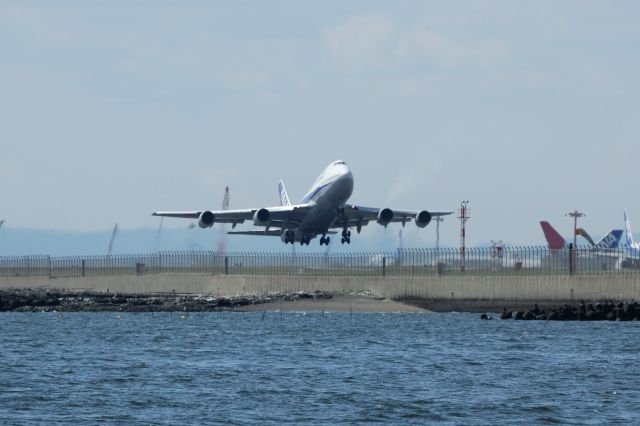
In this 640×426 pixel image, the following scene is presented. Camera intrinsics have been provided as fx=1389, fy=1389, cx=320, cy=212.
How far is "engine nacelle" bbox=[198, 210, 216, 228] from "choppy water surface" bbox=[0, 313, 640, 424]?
2546 centimetres

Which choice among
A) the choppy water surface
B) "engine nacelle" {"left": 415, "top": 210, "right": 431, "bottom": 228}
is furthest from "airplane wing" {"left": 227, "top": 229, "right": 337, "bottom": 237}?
the choppy water surface

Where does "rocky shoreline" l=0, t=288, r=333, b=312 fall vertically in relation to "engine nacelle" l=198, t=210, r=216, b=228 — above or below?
below

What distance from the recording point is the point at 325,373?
45.7m

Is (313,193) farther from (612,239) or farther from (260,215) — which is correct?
(612,239)

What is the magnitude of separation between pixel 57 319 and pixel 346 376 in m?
37.3

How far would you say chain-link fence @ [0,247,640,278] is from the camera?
78500mm

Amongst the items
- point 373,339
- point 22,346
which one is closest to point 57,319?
point 22,346

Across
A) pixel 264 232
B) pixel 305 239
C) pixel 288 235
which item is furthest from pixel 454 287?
pixel 264 232

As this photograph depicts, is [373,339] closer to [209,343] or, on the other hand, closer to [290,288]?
[209,343]

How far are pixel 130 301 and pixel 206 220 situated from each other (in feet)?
30.0

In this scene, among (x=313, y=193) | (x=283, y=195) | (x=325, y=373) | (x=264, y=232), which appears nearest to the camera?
(x=325, y=373)

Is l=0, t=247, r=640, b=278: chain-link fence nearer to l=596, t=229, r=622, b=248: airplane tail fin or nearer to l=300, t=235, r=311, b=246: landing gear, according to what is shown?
l=300, t=235, r=311, b=246: landing gear

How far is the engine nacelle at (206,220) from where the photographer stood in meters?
94.4

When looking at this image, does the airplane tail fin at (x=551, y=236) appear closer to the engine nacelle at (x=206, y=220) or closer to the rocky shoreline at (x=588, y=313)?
the engine nacelle at (x=206, y=220)
